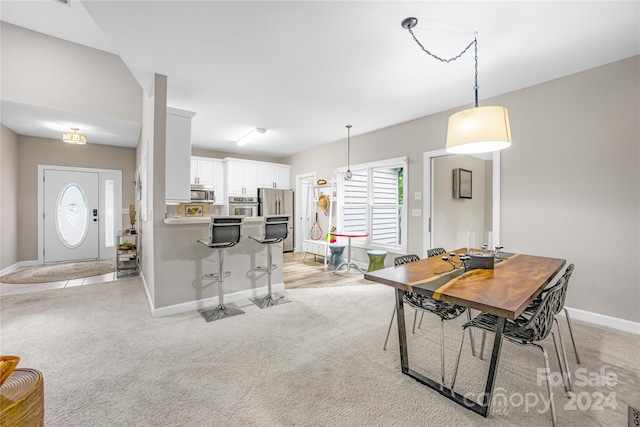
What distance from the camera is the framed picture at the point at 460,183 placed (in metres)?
5.13

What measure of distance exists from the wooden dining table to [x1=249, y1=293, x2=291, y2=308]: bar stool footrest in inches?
70.7

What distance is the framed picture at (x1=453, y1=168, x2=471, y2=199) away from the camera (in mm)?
5129

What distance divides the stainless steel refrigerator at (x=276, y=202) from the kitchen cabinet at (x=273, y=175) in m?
0.24

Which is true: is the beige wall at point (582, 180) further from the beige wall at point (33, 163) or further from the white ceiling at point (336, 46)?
the beige wall at point (33, 163)

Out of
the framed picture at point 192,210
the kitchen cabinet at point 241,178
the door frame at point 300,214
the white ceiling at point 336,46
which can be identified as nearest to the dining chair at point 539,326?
the white ceiling at point 336,46

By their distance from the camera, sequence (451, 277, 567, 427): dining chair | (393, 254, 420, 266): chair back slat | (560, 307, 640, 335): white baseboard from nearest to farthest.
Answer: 1. (451, 277, 567, 427): dining chair
2. (393, 254, 420, 266): chair back slat
3. (560, 307, 640, 335): white baseboard

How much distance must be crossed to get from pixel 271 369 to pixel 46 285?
426 centimetres

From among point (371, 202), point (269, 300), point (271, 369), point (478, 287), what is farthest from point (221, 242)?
point (371, 202)

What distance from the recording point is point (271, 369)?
2.04 metres

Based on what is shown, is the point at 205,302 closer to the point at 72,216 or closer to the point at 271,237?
the point at 271,237

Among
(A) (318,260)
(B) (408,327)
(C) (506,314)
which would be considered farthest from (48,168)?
(C) (506,314)

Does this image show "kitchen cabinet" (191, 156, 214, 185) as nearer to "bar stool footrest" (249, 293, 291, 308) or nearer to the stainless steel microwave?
the stainless steel microwave

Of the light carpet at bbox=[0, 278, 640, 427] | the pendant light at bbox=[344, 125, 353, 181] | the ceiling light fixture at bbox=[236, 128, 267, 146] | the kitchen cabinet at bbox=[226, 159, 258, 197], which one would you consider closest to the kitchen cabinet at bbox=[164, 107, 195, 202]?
the light carpet at bbox=[0, 278, 640, 427]

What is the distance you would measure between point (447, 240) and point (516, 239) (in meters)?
1.56
